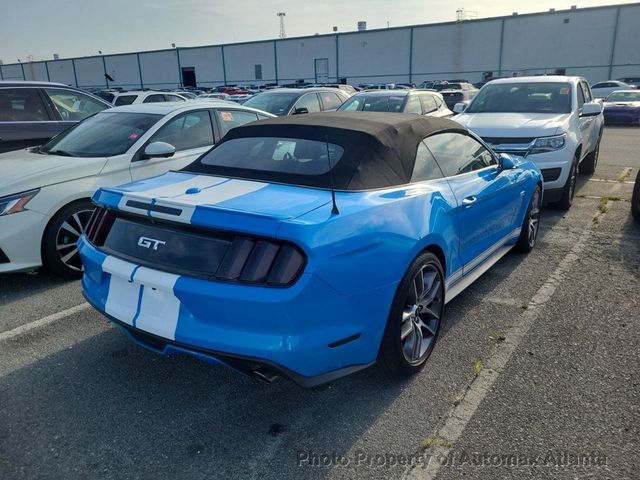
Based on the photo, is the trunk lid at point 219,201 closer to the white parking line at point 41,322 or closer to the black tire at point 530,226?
the white parking line at point 41,322

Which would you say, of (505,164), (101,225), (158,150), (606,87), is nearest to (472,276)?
(505,164)

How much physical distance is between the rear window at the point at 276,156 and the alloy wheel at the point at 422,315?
0.88m

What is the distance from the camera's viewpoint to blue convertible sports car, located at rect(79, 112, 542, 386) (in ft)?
7.52

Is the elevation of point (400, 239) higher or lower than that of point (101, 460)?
higher

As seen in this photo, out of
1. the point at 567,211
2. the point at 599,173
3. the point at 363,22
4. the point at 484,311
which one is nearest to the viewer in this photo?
the point at 484,311

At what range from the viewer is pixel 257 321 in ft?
7.47

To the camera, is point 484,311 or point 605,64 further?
point 605,64

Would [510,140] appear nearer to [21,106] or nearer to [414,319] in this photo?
[414,319]

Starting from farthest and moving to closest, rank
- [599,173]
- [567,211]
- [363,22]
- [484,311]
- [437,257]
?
1. [363,22]
2. [599,173]
3. [567,211]
4. [484,311]
5. [437,257]

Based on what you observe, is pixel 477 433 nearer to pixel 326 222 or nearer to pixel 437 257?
pixel 437 257

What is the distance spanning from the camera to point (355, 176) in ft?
9.53

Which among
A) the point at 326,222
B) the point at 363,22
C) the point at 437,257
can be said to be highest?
the point at 363,22

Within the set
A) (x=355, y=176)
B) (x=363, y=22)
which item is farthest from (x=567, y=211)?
(x=363, y=22)

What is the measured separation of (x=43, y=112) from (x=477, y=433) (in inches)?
283
